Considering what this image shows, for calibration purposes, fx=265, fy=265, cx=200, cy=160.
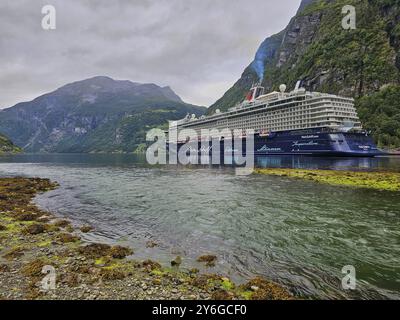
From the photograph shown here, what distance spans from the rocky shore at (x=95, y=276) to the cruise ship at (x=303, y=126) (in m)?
84.2

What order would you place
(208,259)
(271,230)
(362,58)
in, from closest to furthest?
(208,259), (271,230), (362,58)

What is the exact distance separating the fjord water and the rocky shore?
0.94 m

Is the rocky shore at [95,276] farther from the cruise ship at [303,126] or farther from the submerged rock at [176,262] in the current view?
the cruise ship at [303,126]

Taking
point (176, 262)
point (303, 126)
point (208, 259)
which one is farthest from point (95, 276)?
point (303, 126)

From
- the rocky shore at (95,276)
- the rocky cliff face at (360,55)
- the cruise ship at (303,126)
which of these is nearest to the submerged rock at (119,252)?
the rocky shore at (95,276)

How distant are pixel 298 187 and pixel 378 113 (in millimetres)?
111814

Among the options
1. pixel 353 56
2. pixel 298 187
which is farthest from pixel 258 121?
pixel 298 187

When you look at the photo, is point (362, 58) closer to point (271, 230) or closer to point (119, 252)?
point (271, 230)

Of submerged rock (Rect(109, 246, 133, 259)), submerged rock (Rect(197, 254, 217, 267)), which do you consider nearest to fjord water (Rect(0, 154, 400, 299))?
submerged rock (Rect(197, 254, 217, 267))

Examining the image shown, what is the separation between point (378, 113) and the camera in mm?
118625

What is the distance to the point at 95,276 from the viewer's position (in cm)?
1060

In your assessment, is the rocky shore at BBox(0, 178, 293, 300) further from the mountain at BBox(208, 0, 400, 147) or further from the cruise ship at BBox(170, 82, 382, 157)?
the mountain at BBox(208, 0, 400, 147)

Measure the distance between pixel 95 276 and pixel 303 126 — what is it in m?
101
